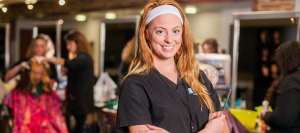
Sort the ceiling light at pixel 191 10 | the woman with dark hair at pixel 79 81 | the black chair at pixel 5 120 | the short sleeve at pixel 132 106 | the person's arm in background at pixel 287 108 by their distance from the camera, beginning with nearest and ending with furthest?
1. the short sleeve at pixel 132 106
2. the person's arm in background at pixel 287 108
3. the black chair at pixel 5 120
4. the woman with dark hair at pixel 79 81
5. the ceiling light at pixel 191 10

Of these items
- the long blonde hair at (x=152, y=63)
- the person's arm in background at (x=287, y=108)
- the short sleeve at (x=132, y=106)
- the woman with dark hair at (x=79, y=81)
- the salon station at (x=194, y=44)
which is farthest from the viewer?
the woman with dark hair at (x=79, y=81)

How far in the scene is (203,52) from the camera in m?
3.27

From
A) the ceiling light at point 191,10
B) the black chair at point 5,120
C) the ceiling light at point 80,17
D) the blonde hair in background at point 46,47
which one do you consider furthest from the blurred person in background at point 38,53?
the ceiling light at point 191,10

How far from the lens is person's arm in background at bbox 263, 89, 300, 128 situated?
6.21 feet

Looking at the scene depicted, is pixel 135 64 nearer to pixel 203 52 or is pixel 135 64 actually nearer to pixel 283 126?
pixel 283 126

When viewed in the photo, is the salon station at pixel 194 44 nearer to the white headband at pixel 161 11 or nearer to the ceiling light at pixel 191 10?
the ceiling light at pixel 191 10

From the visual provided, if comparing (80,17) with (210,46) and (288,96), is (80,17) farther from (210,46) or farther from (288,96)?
(288,96)

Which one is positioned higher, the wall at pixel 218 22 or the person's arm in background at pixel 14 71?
the wall at pixel 218 22

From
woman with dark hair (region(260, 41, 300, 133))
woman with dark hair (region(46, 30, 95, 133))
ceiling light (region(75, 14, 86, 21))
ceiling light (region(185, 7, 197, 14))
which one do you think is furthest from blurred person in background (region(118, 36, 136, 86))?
woman with dark hair (region(260, 41, 300, 133))

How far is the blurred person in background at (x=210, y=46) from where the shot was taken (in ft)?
10.8

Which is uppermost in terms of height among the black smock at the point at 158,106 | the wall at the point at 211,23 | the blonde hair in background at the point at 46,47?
the wall at the point at 211,23

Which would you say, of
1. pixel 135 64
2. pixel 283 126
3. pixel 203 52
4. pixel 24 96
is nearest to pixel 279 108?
pixel 283 126

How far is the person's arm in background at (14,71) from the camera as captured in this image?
2.99 meters

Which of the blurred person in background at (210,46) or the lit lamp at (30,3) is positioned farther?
the blurred person in background at (210,46)
